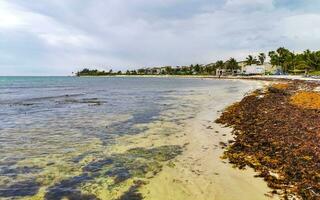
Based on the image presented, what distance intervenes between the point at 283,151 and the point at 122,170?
20.2 ft

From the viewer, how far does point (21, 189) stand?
8.73 m

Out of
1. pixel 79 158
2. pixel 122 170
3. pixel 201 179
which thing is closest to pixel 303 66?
pixel 79 158

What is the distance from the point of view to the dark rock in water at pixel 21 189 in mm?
8367

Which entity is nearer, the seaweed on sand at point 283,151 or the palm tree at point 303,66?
the seaweed on sand at point 283,151

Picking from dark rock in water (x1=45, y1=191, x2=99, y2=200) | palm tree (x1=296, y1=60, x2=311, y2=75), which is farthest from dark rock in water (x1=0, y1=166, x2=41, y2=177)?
palm tree (x1=296, y1=60, x2=311, y2=75)

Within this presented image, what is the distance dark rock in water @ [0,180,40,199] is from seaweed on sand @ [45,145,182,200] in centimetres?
49

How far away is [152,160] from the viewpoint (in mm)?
11672

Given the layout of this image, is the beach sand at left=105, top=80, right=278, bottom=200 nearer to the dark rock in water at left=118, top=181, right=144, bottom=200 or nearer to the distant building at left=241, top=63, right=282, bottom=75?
the dark rock in water at left=118, top=181, right=144, bottom=200

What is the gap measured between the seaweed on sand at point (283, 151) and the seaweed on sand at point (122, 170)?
2705 millimetres

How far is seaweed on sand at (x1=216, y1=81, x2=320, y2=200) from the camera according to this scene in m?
8.66

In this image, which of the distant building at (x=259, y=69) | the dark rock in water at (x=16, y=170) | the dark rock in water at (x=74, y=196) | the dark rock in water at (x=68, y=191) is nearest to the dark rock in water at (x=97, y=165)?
the dark rock in water at (x=68, y=191)

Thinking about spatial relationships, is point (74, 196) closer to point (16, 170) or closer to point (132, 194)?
point (132, 194)

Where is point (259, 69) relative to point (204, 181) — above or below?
above

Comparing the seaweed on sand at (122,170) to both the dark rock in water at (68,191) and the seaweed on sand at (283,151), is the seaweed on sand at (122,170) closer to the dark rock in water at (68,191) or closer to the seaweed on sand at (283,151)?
the dark rock in water at (68,191)
